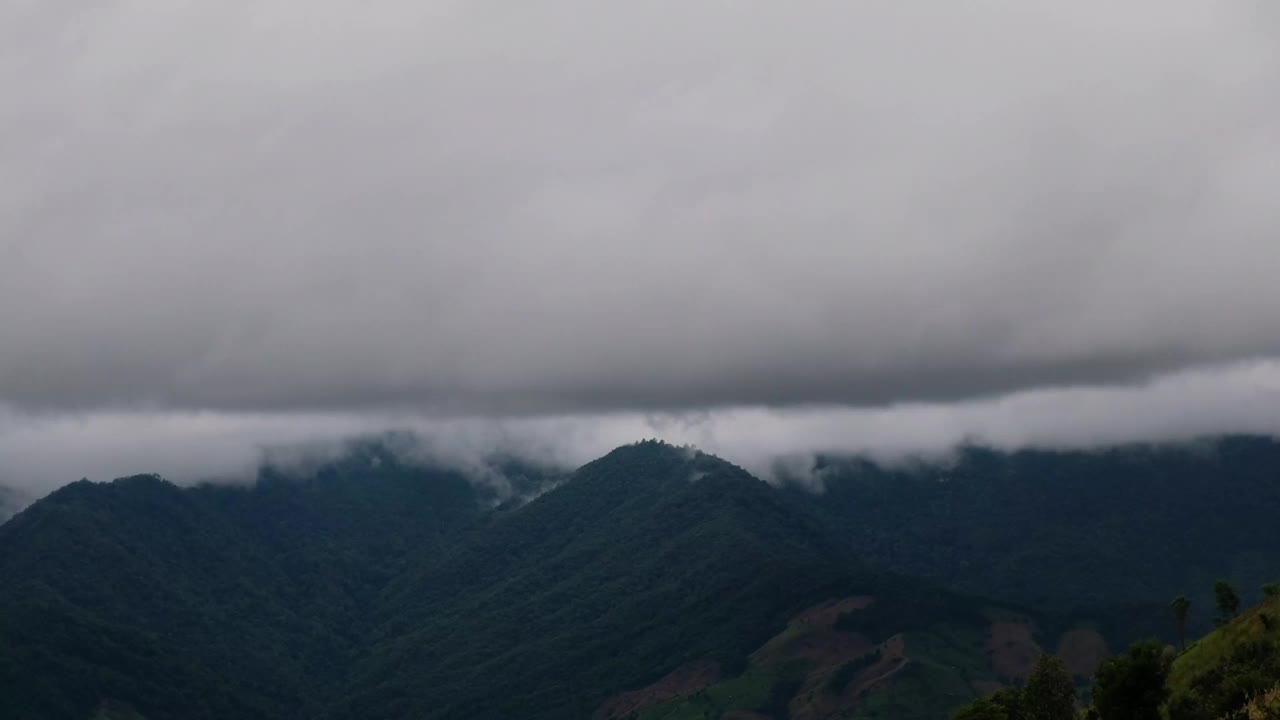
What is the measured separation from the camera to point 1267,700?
197 meters
